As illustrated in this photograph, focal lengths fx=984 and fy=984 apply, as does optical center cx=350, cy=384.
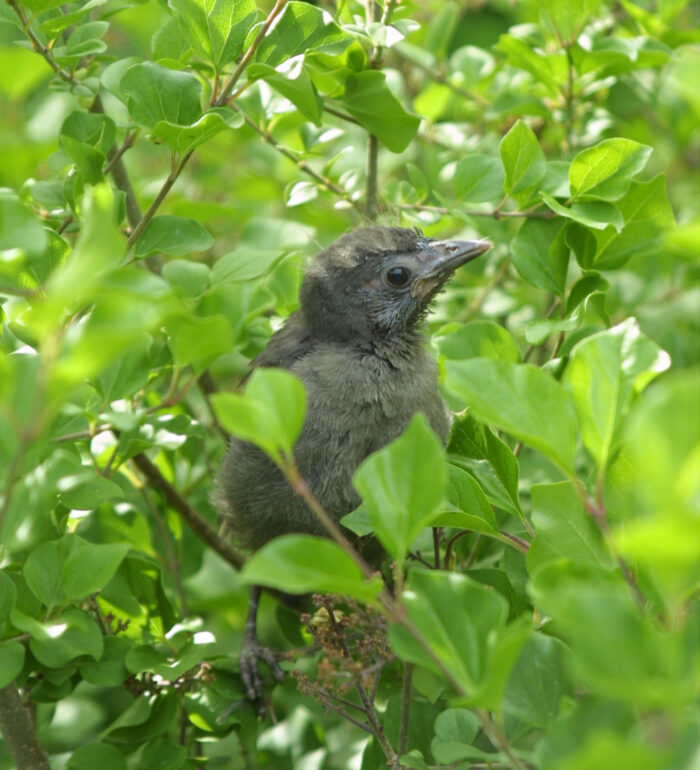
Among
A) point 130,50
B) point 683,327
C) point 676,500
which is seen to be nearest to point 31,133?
point 130,50

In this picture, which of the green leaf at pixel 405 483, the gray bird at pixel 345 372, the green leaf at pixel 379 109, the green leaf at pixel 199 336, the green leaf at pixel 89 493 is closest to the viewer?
the green leaf at pixel 405 483

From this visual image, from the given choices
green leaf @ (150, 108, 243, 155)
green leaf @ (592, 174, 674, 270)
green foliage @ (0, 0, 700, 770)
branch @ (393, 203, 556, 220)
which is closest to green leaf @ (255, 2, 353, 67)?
green foliage @ (0, 0, 700, 770)

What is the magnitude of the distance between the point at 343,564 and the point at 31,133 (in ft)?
9.47

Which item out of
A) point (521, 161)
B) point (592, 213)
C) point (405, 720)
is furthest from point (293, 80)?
point (405, 720)

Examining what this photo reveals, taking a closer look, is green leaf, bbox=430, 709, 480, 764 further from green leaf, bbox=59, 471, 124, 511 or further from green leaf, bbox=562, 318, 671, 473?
green leaf, bbox=59, 471, 124, 511

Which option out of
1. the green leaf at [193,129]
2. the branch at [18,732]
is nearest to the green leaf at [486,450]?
the green leaf at [193,129]

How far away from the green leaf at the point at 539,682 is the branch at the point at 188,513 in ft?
3.79

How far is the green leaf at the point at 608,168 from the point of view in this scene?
170 centimetres

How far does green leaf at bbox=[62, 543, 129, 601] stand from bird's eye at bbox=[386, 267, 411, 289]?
1426mm

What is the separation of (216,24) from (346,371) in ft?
3.32

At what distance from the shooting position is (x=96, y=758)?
66.3 inches

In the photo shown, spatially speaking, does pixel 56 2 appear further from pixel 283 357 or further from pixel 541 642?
pixel 541 642

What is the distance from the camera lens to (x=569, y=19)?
83.5 inches

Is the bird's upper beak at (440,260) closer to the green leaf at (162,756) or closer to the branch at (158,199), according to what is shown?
the branch at (158,199)
